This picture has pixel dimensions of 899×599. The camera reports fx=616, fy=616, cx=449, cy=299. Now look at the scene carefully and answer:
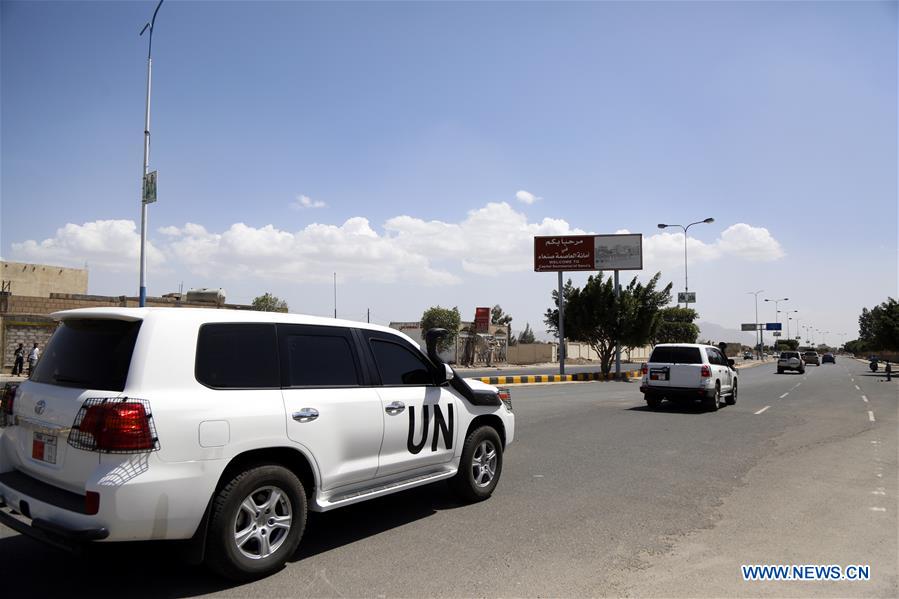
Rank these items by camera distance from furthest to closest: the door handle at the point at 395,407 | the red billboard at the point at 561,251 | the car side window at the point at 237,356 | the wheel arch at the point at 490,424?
the red billboard at the point at 561,251 → the wheel arch at the point at 490,424 → the door handle at the point at 395,407 → the car side window at the point at 237,356

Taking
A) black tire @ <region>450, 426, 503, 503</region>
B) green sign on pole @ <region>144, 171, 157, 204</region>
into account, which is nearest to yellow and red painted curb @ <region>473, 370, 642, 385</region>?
green sign on pole @ <region>144, 171, 157, 204</region>

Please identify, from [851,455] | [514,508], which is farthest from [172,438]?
[851,455]

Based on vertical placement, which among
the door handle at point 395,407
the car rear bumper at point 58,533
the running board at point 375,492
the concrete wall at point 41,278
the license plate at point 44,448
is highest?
the concrete wall at point 41,278

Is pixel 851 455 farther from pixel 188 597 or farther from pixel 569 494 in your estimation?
pixel 188 597

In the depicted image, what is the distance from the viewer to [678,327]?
75.2 meters

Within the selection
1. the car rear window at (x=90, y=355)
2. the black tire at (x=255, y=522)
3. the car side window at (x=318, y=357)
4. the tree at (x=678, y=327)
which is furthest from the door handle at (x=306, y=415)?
the tree at (x=678, y=327)

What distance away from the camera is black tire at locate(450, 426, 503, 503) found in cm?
642

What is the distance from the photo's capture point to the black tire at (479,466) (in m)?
6.42

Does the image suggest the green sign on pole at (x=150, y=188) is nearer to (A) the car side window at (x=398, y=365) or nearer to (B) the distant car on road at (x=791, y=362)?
(A) the car side window at (x=398, y=365)

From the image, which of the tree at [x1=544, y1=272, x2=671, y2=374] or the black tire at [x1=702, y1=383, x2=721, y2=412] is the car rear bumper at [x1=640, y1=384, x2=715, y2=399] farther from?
the tree at [x1=544, y1=272, x2=671, y2=374]

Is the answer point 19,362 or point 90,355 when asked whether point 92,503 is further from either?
point 19,362

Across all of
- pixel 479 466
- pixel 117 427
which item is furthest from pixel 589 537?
pixel 117 427

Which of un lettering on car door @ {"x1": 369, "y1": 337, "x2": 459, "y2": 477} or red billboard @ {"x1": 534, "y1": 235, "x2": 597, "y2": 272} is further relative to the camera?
red billboard @ {"x1": 534, "y1": 235, "x2": 597, "y2": 272}

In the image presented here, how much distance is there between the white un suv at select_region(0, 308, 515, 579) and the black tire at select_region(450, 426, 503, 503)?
1001 mm
